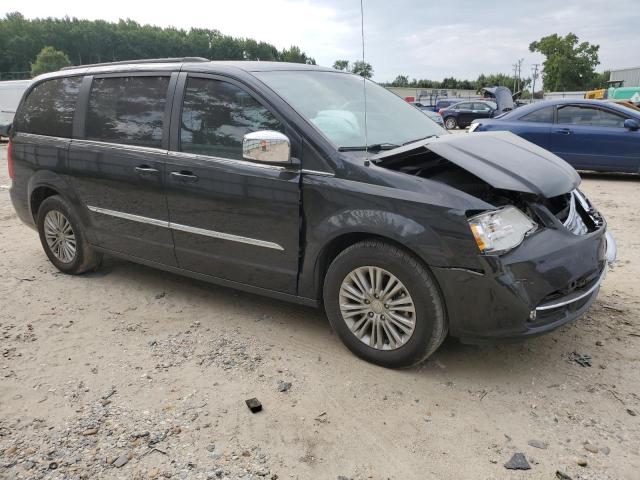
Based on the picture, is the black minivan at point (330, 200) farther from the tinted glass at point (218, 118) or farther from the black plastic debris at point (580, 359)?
the black plastic debris at point (580, 359)

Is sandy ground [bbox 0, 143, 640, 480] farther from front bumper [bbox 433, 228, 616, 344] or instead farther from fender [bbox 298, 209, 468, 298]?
fender [bbox 298, 209, 468, 298]

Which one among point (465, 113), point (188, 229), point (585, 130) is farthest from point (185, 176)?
point (465, 113)

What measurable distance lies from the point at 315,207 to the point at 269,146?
0.45 metres

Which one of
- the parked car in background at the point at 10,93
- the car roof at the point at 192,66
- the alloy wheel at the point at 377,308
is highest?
the parked car in background at the point at 10,93

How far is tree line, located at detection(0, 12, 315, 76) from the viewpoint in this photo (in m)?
94.6

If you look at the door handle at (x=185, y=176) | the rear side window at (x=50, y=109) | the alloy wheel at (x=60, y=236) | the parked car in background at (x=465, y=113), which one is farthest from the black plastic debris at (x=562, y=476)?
the parked car in background at (x=465, y=113)

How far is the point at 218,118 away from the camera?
358cm

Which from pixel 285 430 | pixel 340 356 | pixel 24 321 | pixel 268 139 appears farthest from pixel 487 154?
pixel 24 321

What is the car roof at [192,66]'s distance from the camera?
3.66m

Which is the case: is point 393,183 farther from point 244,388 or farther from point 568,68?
point 568,68

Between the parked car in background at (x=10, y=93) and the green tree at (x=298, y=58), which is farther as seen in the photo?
the parked car in background at (x=10, y=93)

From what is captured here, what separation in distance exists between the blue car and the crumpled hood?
608 centimetres

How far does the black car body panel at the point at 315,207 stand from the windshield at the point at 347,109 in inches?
4.8

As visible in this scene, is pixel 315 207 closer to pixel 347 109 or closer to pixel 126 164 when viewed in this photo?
pixel 347 109
